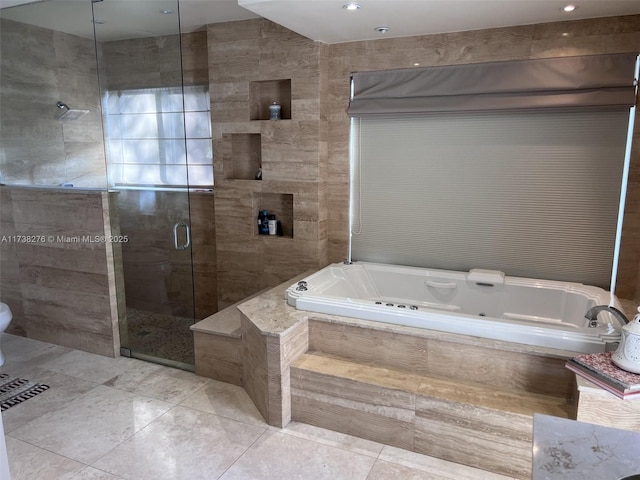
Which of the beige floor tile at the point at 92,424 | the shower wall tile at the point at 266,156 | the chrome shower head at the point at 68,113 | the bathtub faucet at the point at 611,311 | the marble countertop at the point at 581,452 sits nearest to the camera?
the marble countertop at the point at 581,452

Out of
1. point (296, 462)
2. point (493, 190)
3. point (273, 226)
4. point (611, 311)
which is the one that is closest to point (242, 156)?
point (273, 226)

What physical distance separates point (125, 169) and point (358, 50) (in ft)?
6.09

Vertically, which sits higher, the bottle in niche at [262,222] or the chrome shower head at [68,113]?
the chrome shower head at [68,113]

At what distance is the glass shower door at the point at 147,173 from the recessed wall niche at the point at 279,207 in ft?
2.08

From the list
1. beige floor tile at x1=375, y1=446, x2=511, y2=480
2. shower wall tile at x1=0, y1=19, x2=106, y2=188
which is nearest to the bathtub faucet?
beige floor tile at x1=375, y1=446, x2=511, y2=480

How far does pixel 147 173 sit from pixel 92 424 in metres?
1.65

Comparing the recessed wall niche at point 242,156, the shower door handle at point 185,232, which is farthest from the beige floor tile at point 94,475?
the recessed wall niche at point 242,156

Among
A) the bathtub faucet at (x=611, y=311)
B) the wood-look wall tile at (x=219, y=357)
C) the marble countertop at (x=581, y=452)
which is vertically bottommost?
the wood-look wall tile at (x=219, y=357)

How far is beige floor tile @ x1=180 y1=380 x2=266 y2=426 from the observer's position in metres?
2.56

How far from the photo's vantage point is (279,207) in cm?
374

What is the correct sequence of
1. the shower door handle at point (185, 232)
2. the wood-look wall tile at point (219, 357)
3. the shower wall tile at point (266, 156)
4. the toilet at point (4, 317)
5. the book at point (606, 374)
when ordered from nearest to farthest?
the book at point (606, 374)
the wood-look wall tile at point (219, 357)
the toilet at point (4, 317)
the shower door handle at point (185, 232)
the shower wall tile at point (266, 156)

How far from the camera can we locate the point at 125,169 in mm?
3219

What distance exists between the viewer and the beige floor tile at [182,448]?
2125 millimetres

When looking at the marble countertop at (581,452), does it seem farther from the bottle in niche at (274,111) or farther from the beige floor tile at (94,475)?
the bottle in niche at (274,111)
